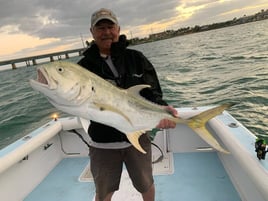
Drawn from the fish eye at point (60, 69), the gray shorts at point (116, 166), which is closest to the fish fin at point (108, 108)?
the fish eye at point (60, 69)

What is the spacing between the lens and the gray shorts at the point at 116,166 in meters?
2.76

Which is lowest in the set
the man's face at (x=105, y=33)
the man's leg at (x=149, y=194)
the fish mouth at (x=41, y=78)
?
the man's leg at (x=149, y=194)

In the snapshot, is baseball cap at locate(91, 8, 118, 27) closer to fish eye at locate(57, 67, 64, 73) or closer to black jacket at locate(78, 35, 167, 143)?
black jacket at locate(78, 35, 167, 143)

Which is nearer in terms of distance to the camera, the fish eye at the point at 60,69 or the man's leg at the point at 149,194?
the fish eye at the point at 60,69

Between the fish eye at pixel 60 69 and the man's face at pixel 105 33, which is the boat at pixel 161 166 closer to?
the man's face at pixel 105 33

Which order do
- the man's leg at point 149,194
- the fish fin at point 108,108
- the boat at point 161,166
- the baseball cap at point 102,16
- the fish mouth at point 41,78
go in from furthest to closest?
the boat at point 161,166 → the man's leg at point 149,194 → the baseball cap at point 102,16 → the fish fin at point 108,108 → the fish mouth at point 41,78

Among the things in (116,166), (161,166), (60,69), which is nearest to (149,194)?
(116,166)

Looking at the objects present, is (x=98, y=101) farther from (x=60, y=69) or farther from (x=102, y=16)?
(x=102, y=16)

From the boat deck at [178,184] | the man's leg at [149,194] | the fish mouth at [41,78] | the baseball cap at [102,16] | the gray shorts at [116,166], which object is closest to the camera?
the fish mouth at [41,78]

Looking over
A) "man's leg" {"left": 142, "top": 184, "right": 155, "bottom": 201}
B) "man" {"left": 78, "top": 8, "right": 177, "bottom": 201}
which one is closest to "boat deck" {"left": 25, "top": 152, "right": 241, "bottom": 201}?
"man's leg" {"left": 142, "top": 184, "right": 155, "bottom": 201}

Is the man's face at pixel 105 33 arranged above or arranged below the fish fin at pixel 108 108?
above

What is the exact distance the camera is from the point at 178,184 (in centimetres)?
413

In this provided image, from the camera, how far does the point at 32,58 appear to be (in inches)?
3393

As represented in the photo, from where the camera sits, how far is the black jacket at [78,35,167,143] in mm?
2705
